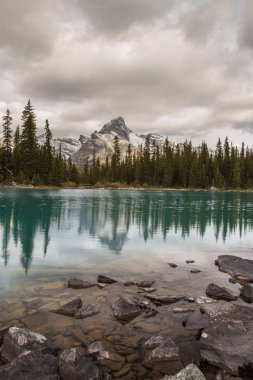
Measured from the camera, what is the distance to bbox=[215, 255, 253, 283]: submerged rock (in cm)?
1567

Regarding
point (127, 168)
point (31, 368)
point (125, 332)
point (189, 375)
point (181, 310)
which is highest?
point (127, 168)

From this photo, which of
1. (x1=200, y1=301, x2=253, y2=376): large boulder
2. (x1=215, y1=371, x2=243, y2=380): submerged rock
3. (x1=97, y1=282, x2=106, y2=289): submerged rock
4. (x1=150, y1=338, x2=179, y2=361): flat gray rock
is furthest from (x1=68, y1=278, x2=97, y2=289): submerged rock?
(x1=215, y1=371, x2=243, y2=380): submerged rock

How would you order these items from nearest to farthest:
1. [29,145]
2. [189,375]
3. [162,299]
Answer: [189,375] → [162,299] → [29,145]

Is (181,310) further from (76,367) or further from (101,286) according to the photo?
(76,367)

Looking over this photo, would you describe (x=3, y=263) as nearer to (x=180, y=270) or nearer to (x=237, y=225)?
(x=180, y=270)

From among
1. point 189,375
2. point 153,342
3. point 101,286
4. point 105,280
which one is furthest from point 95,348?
point 105,280

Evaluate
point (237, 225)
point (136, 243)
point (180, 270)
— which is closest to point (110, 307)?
point (180, 270)

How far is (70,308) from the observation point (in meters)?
11.1

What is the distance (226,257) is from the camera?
19234mm

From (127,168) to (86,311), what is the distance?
14038 centimetres

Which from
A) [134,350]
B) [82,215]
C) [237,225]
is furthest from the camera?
[82,215]

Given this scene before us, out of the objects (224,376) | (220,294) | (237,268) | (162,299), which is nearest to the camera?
(224,376)

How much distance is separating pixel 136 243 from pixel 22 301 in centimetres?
1317

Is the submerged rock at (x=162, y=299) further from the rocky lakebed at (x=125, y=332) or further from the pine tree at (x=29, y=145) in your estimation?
the pine tree at (x=29, y=145)
